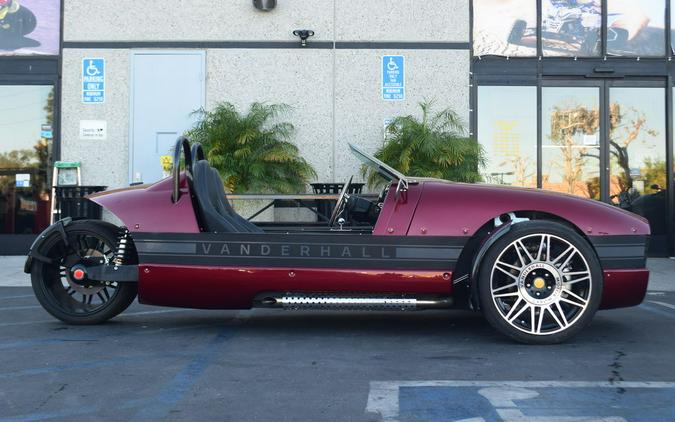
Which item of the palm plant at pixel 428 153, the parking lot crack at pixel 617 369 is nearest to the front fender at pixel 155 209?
the parking lot crack at pixel 617 369

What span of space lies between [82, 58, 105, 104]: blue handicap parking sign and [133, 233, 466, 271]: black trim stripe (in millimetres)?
7638

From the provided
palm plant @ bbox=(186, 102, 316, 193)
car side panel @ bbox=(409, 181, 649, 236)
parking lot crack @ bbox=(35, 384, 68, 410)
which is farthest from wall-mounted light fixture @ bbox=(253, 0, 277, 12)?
parking lot crack @ bbox=(35, 384, 68, 410)

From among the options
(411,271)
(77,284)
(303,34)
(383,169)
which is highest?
(303,34)

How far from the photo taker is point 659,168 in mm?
12250

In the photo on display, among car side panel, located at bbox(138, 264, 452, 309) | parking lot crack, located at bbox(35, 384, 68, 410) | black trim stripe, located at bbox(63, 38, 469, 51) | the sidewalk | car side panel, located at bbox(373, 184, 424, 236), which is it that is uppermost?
black trim stripe, located at bbox(63, 38, 469, 51)

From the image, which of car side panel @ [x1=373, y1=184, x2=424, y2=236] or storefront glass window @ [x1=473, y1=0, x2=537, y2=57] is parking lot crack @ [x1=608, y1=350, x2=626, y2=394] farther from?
storefront glass window @ [x1=473, y1=0, x2=537, y2=57]

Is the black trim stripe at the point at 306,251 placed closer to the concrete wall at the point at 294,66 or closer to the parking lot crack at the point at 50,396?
the parking lot crack at the point at 50,396

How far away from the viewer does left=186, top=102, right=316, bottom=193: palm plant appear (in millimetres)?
10883

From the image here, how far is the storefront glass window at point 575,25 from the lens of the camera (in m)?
12.3

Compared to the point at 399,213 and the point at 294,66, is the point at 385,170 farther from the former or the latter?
the point at 294,66

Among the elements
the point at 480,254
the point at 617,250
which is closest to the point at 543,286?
the point at 480,254

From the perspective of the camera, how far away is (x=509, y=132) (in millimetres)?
12305

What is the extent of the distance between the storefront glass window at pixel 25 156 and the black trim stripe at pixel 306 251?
7686 millimetres

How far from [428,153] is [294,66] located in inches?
110
